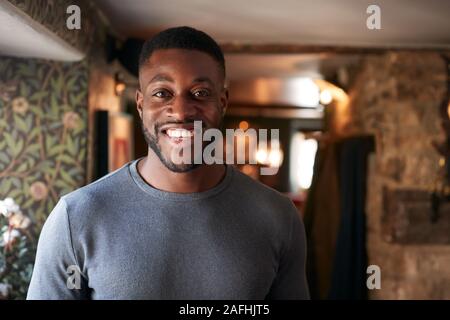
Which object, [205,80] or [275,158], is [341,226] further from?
[275,158]

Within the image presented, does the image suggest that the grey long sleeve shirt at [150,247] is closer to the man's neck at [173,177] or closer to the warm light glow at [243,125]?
the man's neck at [173,177]

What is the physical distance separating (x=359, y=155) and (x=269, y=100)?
2690mm

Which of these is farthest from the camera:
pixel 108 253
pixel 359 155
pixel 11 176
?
pixel 359 155

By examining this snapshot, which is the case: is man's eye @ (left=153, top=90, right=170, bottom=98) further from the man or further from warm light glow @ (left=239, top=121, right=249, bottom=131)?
warm light glow @ (left=239, top=121, right=249, bottom=131)

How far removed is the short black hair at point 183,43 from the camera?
0.81 m

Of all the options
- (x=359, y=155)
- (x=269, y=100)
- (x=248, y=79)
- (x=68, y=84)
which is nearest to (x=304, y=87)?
(x=248, y=79)

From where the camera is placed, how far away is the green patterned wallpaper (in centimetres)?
140

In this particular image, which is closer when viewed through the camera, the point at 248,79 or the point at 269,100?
the point at 248,79

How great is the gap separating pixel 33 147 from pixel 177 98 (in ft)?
2.58

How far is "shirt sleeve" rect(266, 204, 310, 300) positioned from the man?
0.04 metres

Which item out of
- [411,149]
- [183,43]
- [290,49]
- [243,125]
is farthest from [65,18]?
[243,125]

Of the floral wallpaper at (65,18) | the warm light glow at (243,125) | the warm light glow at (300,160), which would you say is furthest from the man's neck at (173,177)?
the warm light glow at (300,160)
